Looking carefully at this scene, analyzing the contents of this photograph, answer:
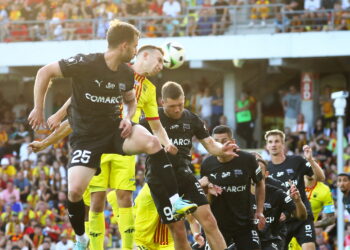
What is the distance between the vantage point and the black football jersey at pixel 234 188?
12.7m

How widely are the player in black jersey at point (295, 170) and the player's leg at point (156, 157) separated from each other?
405cm

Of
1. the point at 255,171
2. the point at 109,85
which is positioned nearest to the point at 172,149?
the point at 109,85

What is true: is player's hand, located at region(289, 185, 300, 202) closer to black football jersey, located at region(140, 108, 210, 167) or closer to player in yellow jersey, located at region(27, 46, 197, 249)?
black football jersey, located at region(140, 108, 210, 167)

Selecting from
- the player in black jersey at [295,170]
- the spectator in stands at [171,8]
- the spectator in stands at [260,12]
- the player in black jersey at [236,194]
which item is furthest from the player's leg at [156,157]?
the spectator in stands at [171,8]

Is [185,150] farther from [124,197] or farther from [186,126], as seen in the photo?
[124,197]

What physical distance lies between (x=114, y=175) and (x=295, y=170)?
3209 millimetres

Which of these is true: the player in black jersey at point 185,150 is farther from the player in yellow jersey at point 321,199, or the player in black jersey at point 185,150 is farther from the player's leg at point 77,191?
the player in yellow jersey at point 321,199

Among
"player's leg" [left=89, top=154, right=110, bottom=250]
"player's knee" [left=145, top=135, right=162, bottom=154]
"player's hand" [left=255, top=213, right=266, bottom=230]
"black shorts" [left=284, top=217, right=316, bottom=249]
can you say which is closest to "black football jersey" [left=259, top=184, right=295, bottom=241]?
"player's hand" [left=255, top=213, right=266, bottom=230]

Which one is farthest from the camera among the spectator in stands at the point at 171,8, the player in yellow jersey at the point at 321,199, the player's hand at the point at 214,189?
the spectator in stands at the point at 171,8

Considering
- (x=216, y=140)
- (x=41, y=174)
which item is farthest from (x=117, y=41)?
(x=41, y=174)

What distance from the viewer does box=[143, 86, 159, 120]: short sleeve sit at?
1180cm

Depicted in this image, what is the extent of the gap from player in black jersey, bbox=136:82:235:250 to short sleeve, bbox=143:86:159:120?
16 centimetres

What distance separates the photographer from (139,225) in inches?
508

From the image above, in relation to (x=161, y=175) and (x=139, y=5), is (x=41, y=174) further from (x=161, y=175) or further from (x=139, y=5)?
(x=161, y=175)
